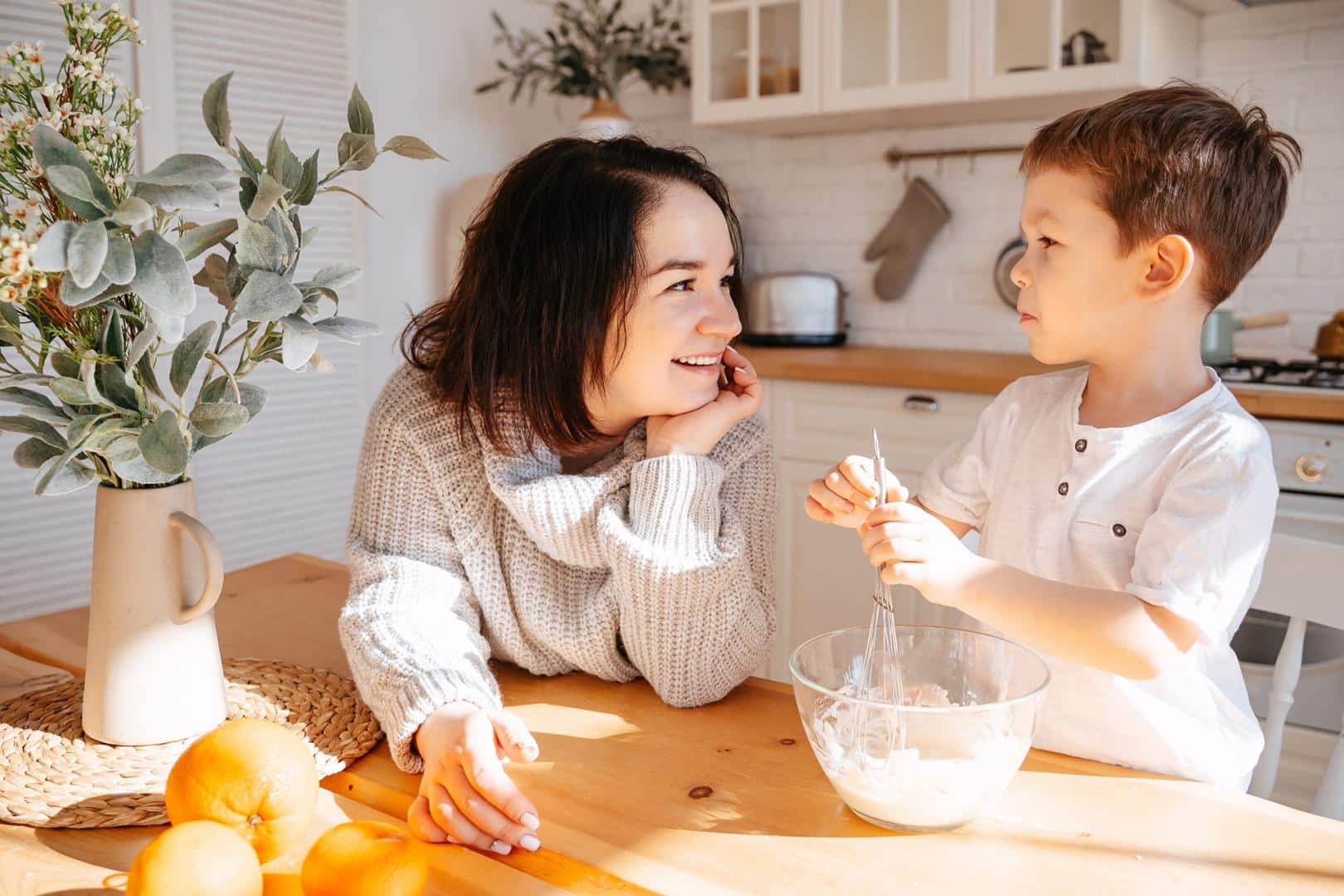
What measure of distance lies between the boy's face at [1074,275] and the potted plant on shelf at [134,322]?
549 mm

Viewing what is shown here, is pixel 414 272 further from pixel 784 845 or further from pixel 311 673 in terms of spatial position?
pixel 784 845

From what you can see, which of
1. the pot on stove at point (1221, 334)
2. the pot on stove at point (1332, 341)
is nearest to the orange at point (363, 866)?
the pot on stove at point (1221, 334)

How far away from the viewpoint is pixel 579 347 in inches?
43.6

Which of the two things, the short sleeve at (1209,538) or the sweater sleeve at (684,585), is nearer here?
the short sleeve at (1209,538)

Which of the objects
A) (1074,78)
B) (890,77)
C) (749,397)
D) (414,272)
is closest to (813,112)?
(890,77)

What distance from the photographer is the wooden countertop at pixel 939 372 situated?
1.92 m

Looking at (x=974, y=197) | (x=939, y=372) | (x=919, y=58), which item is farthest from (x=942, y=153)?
(x=939, y=372)

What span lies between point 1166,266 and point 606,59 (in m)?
2.58

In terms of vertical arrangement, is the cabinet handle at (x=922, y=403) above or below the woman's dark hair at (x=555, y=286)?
below

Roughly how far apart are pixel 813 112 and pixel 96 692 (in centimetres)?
234

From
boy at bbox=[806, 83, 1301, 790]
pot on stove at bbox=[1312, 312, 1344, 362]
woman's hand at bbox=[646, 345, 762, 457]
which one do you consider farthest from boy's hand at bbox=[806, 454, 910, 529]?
pot on stove at bbox=[1312, 312, 1344, 362]

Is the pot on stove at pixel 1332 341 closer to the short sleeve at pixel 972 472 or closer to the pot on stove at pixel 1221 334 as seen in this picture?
the pot on stove at pixel 1221 334

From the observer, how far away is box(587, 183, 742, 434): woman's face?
1084 millimetres

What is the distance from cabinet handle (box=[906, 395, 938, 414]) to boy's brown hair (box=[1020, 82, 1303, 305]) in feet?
4.43
